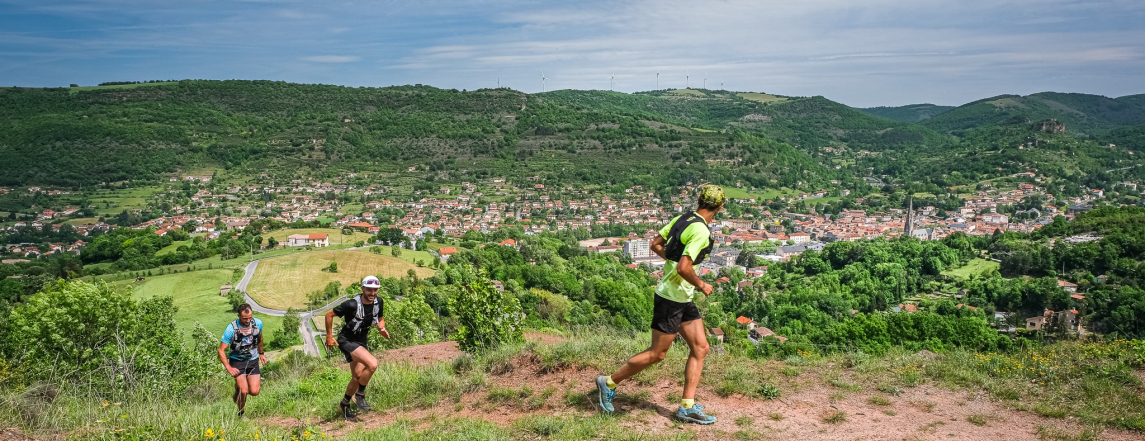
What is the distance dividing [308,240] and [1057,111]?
212 m

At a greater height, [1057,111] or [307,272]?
[1057,111]

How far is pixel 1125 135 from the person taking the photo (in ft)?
381

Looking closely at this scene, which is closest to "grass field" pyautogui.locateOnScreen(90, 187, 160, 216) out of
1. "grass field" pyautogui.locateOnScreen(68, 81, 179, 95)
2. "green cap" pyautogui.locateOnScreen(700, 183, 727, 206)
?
"grass field" pyautogui.locateOnScreen(68, 81, 179, 95)

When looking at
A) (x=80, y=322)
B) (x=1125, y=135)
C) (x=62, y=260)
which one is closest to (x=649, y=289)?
(x=80, y=322)

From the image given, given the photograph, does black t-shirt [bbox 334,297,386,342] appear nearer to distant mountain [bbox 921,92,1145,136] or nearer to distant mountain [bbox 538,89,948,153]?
distant mountain [bbox 538,89,948,153]

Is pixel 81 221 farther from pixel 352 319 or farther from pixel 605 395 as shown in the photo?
pixel 605 395

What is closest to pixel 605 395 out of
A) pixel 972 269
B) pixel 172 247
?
pixel 972 269

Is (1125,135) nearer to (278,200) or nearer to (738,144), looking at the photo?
(738,144)

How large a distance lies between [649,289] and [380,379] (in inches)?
1265

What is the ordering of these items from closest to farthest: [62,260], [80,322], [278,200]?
[80,322], [62,260], [278,200]

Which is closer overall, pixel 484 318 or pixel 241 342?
pixel 241 342

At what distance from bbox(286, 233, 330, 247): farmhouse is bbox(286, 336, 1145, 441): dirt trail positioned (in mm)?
45452

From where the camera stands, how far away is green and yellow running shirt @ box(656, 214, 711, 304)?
3639mm

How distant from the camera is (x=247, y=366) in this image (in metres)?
5.24
